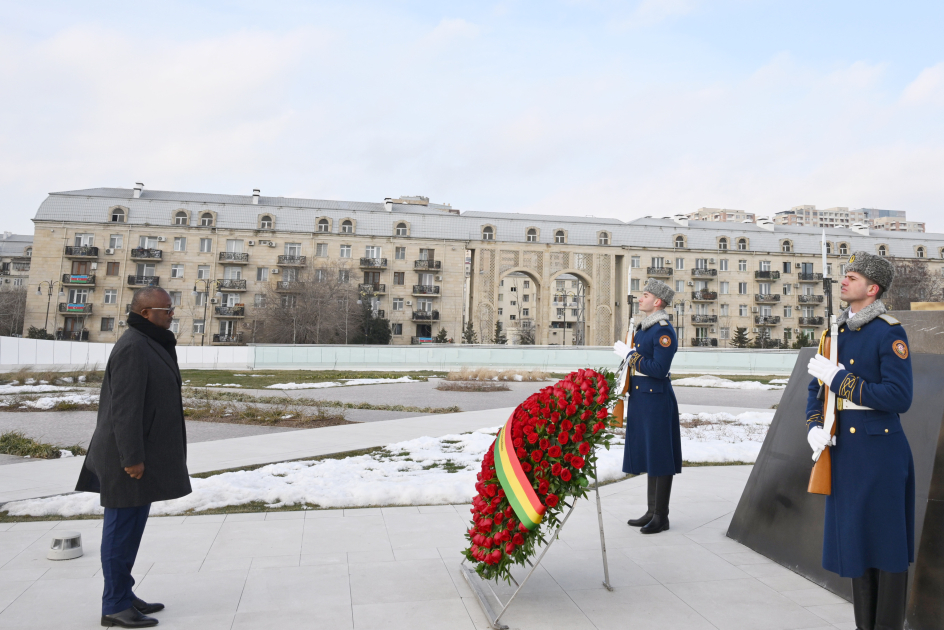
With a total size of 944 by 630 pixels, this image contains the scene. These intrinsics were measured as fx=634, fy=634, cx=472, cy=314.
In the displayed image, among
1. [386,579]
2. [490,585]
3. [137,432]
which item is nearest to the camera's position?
[137,432]

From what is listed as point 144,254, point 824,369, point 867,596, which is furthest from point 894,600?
point 144,254

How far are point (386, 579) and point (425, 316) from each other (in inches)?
2352

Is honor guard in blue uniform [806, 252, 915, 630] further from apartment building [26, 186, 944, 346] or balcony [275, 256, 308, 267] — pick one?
balcony [275, 256, 308, 267]

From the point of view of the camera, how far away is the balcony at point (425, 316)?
6397 centimetres

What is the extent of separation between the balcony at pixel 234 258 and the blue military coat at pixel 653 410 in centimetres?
6125

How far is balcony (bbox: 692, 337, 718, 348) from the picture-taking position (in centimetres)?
6819

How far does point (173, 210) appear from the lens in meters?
62.1

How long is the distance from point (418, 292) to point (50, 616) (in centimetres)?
6057

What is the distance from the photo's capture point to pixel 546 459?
375cm

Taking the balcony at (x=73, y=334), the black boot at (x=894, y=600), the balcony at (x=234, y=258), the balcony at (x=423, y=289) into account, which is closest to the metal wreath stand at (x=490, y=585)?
the black boot at (x=894, y=600)

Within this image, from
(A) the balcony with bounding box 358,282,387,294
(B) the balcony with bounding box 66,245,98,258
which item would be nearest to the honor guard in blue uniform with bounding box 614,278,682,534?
(A) the balcony with bounding box 358,282,387,294

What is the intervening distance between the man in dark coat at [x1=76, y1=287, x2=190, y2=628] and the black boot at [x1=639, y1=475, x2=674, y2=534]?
12.6ft

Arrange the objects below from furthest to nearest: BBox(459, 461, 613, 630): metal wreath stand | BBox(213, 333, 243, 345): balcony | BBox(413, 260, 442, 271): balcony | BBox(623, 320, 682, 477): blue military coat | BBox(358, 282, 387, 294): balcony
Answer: BBox(413, 260, 442, 271): balcony < BBox(358, 282, 387, 294): balcony < BBox(213, 333, 243, 345): balcony < BBox(623, 320, 682, 477): blue military coat < BBox(459, 461, 613, 630): metal wreath stand

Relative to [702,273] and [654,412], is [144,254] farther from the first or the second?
[654,412]
